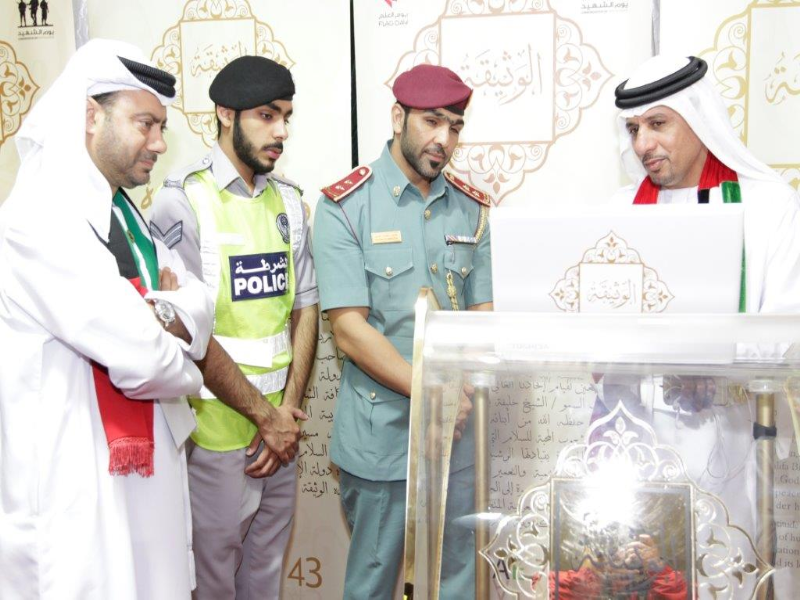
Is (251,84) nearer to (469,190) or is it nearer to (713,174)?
(469,190)

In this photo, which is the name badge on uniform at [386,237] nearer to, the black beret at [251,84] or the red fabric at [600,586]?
the black beret at [251,84]

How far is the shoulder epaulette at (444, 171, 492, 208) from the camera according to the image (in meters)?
2.58

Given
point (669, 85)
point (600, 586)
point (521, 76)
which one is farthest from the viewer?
point (521, 76)

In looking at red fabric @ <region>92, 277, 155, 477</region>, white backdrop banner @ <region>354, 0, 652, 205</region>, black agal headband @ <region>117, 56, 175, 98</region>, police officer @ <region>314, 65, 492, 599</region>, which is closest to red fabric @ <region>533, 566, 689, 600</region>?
red fabric @ <region>92, 277, 155, 477</region>

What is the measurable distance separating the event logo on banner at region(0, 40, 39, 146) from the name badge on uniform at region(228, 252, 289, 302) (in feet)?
4.65

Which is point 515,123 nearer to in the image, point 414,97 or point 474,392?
point 414,97

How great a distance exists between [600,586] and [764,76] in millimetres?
2062

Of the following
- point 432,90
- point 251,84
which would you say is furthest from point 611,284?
point 251,84

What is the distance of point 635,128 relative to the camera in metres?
2.23

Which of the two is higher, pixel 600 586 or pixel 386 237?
pixel 386 237

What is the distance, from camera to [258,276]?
2.37 metres

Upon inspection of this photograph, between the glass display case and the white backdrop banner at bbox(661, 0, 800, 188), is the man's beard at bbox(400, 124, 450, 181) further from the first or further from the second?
the glass display case

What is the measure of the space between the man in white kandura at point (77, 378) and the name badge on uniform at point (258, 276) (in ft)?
1.58

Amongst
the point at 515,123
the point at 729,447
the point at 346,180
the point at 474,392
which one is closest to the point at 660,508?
the point at 729,447
